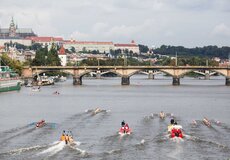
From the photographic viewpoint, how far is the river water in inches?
2099

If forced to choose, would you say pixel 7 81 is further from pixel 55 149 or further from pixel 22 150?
pixel 22 150

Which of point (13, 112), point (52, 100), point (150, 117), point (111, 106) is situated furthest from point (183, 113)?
point (52, 100)

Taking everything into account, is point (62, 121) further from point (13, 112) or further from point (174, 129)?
point (174, 129)

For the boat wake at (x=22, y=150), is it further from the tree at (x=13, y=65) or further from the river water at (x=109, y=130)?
the tree at (x=13, y=65)

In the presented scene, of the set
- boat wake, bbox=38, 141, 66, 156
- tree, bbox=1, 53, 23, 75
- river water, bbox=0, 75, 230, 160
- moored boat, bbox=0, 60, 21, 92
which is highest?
tree, bbox=1, 53, 23, 75

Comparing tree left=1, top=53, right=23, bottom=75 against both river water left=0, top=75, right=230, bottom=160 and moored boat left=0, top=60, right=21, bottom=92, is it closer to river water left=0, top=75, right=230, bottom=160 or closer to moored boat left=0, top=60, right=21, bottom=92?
moored boat left=0, top=60, right=21, bottom=92

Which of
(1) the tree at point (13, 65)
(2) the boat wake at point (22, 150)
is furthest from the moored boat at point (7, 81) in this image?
(2) the boat wake at point (22, 150)

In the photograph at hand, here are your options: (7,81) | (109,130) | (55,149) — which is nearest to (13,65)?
(7,81)

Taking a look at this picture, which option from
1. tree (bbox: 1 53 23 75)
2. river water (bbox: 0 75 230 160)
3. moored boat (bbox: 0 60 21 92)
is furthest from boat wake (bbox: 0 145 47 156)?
tree (bbox: 1 53 23 75)

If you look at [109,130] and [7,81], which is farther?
[7,81]

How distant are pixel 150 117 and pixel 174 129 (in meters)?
23.6

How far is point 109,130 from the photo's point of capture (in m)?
69.2

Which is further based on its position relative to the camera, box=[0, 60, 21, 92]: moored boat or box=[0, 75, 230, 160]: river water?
box=[0, 60, 21, 92]: moored boat

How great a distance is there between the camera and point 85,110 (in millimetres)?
95062
